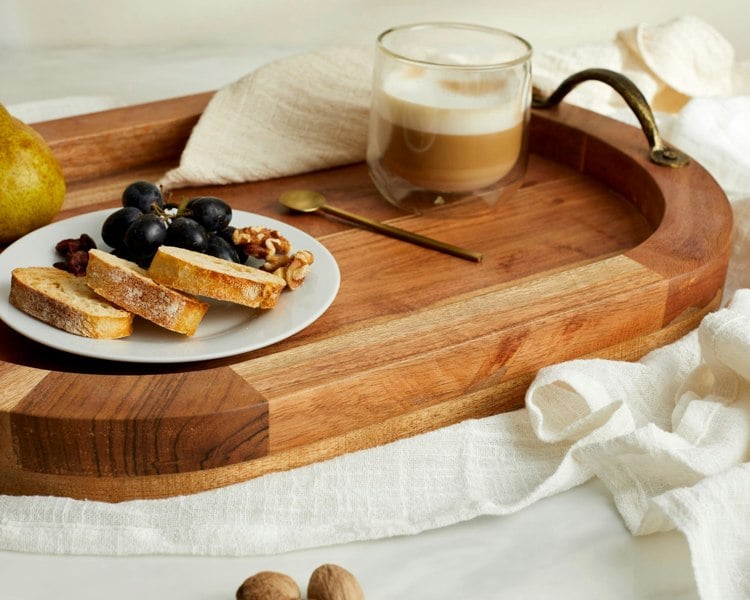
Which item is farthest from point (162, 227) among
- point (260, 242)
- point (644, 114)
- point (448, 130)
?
point (644, 114)

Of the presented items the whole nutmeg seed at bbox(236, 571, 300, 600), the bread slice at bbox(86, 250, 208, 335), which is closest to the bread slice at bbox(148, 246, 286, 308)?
the bread slice at bbox(86, 250, 208, 335)

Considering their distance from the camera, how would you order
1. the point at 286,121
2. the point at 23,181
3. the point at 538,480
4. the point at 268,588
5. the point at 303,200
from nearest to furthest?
1. the point at 268,588
2. the point at 538,480
3. the point at 23,181
4. the point at 303,200
5. the point at 286,121

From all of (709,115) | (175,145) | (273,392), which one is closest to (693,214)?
(709,115)

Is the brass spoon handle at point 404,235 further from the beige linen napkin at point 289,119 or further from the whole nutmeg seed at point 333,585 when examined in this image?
the whole nutmeg seed at point 333,585

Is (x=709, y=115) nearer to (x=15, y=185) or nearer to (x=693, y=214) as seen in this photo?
(x=693, y=214)

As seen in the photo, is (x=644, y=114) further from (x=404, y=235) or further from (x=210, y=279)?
(x=210, y=279)
